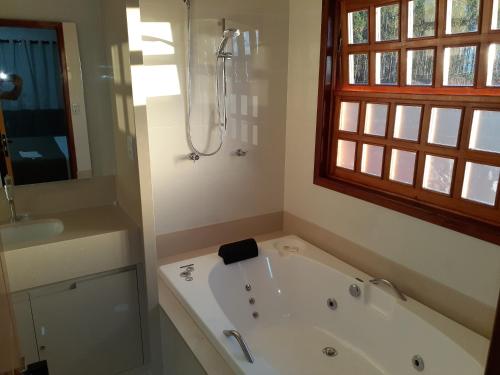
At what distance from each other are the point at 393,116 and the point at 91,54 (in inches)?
68.8

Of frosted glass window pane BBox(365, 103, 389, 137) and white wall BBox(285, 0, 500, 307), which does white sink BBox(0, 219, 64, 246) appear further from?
frosted glass window pane BBox(365, 103, 389, 137)

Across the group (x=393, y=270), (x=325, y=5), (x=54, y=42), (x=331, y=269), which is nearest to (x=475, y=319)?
(x=393, y=270)

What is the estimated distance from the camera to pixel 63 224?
7.11 feet

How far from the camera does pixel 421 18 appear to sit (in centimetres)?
191

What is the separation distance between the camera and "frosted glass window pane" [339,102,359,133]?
2.42 m

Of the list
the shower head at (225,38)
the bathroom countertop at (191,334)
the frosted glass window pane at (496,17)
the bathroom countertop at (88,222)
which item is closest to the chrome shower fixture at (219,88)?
the shower head at (225,38)

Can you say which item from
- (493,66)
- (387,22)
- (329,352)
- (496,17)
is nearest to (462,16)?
(496,17)

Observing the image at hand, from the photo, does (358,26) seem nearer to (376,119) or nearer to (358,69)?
(358,69)

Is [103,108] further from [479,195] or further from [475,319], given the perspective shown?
[475,319]

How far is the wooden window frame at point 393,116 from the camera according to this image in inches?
68.3

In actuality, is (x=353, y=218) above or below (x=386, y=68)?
below

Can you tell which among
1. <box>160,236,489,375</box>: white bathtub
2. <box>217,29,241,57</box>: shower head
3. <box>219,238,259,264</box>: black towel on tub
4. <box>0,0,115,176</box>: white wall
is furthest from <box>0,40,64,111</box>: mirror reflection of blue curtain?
<box>219,238,259,264</box>: black towel on tub

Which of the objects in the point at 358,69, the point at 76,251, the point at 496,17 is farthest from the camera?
the point at 358,69

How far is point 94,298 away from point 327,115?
178 cm
